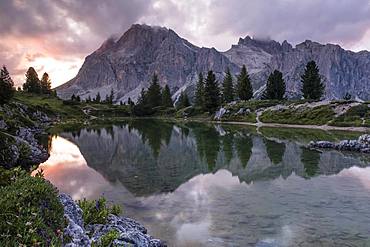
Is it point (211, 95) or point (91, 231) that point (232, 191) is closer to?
point (91, 231)

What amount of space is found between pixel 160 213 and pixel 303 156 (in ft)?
86.6

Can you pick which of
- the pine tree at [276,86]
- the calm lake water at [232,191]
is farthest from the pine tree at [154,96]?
the calm lake water at [232,191]

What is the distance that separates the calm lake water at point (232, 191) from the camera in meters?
16.3

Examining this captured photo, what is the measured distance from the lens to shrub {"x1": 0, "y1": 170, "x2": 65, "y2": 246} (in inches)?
287

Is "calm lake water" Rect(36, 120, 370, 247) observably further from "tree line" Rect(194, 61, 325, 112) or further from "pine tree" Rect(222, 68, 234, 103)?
"pine tree" Rect(222, 68, 234, 103)

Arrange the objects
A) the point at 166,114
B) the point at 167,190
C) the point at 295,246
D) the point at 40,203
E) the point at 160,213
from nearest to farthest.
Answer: the point at 40,203
the point at 295,246
the point at 160,213
the point at 167,190
the point at 166,114

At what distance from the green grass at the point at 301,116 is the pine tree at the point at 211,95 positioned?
34180 mm

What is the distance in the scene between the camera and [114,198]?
23125 mm

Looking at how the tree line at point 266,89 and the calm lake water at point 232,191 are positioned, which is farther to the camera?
the tree line at point 266,89

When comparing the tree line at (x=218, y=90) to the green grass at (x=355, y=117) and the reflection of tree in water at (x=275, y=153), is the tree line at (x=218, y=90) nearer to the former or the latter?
the green grass at (x=355, y=117)

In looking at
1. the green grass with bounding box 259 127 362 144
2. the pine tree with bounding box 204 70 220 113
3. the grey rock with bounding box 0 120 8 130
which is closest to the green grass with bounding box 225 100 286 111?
the pine tree with bounding box 204 70 220 113

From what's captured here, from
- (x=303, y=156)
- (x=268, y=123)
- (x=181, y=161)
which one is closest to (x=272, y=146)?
(x=303, y=156)

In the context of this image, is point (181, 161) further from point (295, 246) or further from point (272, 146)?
point (295, 246)

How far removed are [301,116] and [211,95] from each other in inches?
2012
